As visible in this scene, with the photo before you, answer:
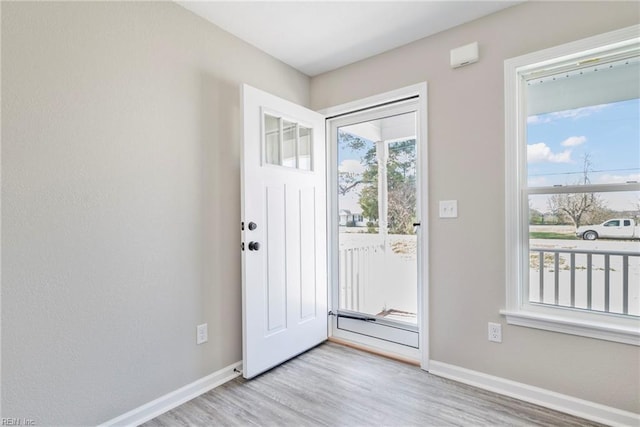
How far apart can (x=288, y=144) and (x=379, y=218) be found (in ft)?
3.26

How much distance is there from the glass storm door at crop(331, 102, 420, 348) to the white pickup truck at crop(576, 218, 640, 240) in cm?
102

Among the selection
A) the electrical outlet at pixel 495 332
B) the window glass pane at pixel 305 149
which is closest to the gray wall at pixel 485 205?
the electrical outlet at pixel 495 332

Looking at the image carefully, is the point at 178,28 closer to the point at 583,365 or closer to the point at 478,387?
the point at 478,387

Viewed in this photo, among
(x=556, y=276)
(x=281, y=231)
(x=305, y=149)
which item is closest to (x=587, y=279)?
(x=556, y=276)

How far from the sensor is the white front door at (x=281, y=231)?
83.6 inches

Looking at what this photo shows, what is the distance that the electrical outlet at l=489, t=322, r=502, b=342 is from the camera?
198 centimetres

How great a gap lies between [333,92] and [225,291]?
6.30 feet

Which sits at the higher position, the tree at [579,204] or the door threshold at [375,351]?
the tree at [579,204]

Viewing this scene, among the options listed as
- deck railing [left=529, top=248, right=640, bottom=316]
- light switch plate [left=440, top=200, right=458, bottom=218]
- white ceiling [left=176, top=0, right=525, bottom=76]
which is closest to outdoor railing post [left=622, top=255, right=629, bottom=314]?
deck railing [left=529, top=248, right=640, bottom=316]

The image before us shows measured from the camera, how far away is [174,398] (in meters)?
1.85

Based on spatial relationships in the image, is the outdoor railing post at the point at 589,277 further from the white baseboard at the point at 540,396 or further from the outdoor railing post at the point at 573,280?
the white baseboard at the point at 540,396

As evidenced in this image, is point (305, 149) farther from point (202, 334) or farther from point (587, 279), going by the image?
point (587, 279)

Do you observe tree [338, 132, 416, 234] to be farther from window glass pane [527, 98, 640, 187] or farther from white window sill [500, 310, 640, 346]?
white window sill [500, 310, 640, 346]

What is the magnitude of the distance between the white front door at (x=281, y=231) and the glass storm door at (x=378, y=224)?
20 centimetres
